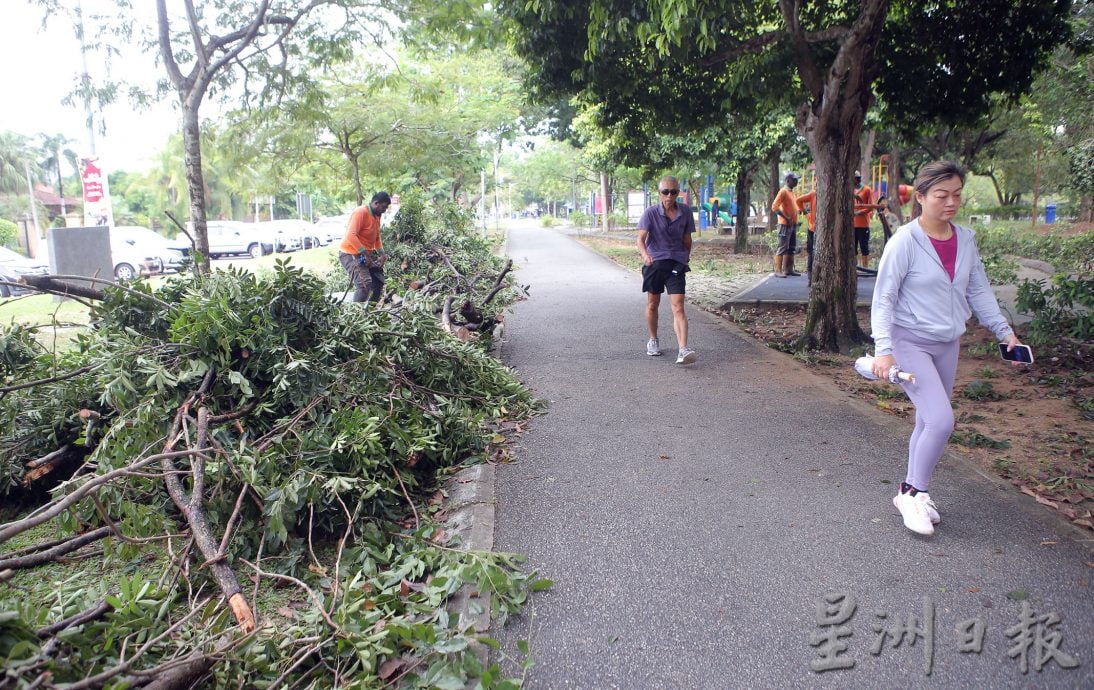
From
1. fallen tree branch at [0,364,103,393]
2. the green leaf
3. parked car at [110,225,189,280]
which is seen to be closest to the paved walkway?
the green leaf

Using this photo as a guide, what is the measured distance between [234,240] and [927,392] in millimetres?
31207

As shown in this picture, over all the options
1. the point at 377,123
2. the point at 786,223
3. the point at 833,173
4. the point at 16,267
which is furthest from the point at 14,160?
the point at 833,173

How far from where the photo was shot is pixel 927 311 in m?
3.75

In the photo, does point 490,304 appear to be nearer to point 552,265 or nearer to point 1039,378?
point 1039,378

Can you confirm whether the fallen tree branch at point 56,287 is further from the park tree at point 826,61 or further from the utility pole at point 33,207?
the utility pole at point 33,207

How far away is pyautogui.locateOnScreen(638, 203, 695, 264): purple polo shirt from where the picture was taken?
7.56 meters

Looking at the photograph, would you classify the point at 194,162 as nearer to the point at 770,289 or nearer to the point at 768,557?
the point at 768,557

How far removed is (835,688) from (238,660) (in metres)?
2.08

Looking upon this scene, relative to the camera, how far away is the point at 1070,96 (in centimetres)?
1902

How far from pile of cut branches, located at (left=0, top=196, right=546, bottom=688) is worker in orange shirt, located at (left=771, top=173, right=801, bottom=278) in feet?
30.3

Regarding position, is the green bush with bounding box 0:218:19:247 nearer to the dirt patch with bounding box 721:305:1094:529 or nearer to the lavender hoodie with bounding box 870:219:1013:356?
the dirt patch with bounding box 721:305:1094:529

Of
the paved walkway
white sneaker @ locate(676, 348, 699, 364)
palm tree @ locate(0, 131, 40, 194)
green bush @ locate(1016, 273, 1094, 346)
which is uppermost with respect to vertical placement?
palm tree @ locate(0, 131, 40, 194)

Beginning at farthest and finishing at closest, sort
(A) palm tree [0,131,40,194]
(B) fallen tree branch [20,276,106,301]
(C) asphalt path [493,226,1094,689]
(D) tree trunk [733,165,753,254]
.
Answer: (A) palm tree [0,131,40,194] → (D) tree trunk [733,165,753,254] → (B) fallen tree branch [20,276,106,301] → (C) asphalt path [493,226,1094,689]

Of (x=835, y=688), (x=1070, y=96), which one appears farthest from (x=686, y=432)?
(x=1070, y=96)
